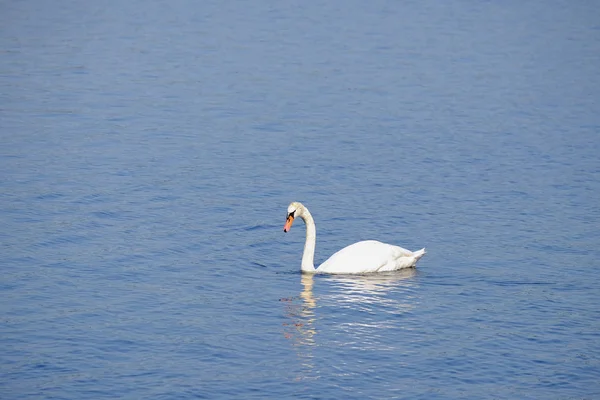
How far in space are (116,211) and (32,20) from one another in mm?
27667

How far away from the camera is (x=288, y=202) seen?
2555 cm

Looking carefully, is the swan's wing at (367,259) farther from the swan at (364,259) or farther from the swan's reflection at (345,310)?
the swan's reflection at (345,310)

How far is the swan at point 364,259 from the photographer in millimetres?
20844

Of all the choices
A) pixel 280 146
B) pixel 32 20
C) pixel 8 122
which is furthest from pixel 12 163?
pixel 32 20

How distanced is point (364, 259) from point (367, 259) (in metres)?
0.05

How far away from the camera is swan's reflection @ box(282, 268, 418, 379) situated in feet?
57.6

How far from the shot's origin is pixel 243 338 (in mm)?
17656

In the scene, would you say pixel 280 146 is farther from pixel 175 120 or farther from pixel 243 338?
pixel 243 338

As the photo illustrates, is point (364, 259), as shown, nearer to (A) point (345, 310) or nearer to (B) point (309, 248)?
(B) point (309, 248)

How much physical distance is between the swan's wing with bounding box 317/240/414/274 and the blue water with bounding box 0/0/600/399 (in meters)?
0.24

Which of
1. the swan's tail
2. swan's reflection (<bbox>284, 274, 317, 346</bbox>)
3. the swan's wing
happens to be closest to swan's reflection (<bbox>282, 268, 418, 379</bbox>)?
swan's reflection (<bbox>284, 274, 317, 346</bbox>)

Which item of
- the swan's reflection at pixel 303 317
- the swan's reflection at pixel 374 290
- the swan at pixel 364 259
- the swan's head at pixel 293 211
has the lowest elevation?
the swan's reflection at pixel 303 317

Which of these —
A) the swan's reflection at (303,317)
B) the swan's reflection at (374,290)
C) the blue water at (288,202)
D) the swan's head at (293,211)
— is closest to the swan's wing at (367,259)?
the swan's reflection at (374,290)

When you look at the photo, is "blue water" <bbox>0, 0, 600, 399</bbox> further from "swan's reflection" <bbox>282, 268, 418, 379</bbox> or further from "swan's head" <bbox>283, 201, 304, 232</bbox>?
"swan's head" <bbox>283, 201, 304, 232</bbox>
